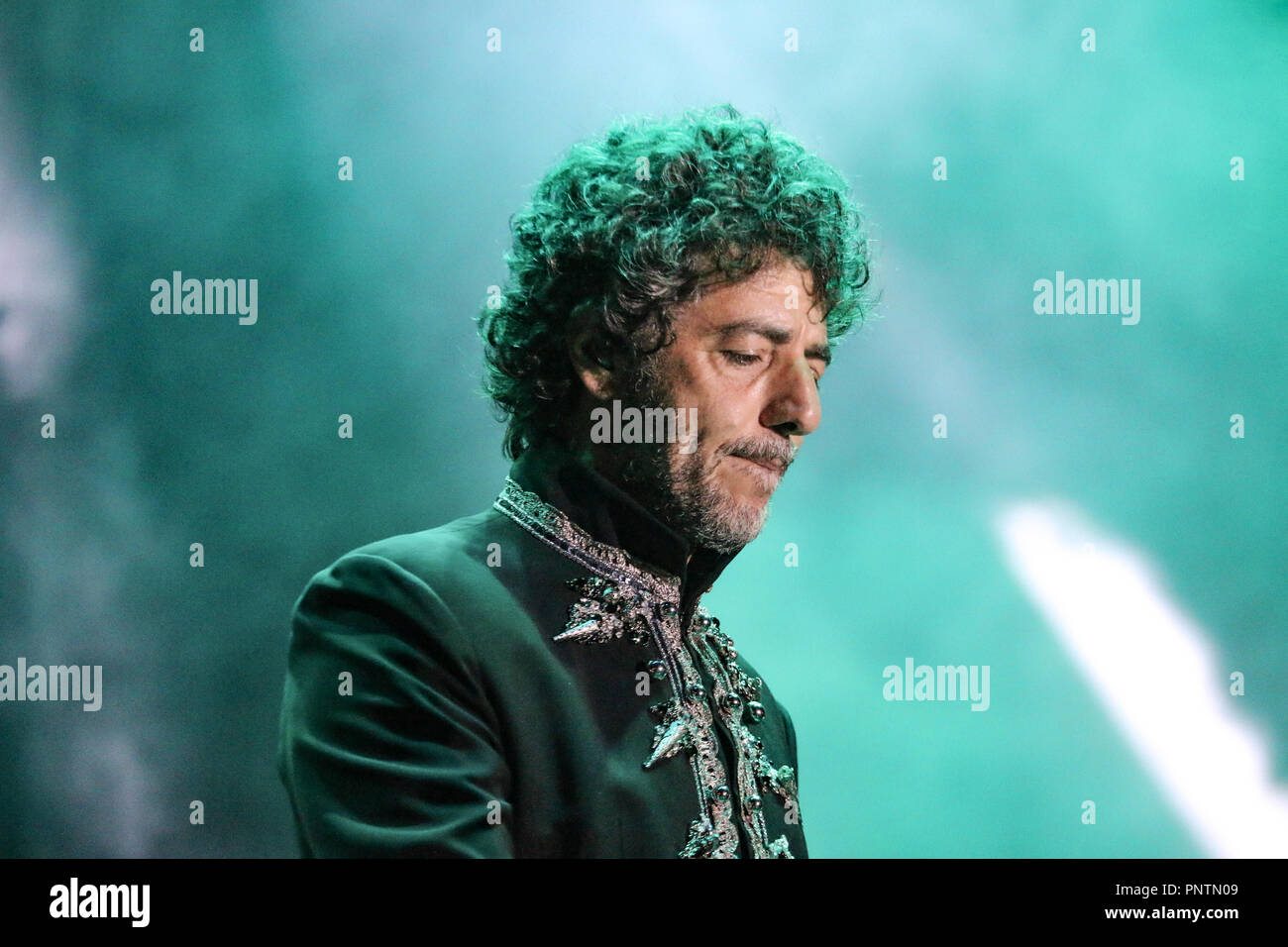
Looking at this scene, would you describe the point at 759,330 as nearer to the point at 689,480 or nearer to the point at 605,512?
the point at 689,480

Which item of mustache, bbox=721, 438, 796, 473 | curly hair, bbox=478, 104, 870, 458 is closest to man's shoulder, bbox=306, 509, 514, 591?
curly hair, bbox=478, 104, 870, 458

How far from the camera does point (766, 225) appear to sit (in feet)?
6.58

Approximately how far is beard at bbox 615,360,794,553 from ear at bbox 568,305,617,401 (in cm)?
6

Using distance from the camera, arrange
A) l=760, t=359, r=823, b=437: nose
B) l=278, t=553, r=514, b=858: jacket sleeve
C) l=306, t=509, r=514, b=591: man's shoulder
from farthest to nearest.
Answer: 1. l=760, t=359, r=823, b=437: nose
2. l=306, t=509, r=514, b=591: man's shoulder
3. l=278, t=553, r=514, b=858: jacket sleeve

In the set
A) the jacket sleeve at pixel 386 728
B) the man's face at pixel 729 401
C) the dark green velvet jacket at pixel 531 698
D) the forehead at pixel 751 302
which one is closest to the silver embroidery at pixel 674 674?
the dark green velvet jacket at pixel 531 698

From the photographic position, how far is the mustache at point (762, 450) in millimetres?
1974

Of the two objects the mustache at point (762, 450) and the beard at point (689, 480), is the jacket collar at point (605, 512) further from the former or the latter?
the mustache at point (762, 450)

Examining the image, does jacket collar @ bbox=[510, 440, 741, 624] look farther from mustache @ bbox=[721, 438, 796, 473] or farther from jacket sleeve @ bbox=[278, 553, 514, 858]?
jacket sleeve @ bbox=[278, 553, 514, 858]

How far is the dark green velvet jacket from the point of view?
64.0 inches

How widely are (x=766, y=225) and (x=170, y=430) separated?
4.66 feet

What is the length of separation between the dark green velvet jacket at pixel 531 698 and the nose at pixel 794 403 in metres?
0.27

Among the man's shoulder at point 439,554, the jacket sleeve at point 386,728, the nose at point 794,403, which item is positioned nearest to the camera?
the jacket sleeve at point 386,728
